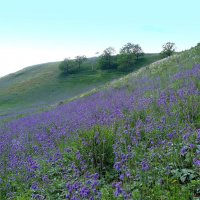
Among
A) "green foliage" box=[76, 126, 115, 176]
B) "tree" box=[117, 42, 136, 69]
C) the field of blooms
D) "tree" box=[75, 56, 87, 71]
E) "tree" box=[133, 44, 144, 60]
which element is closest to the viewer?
the field of blooms

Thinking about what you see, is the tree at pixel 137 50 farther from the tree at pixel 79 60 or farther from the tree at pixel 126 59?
the tree at pixel 79 60

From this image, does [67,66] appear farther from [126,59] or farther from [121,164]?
[121,164]

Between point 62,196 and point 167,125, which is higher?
point 167,125

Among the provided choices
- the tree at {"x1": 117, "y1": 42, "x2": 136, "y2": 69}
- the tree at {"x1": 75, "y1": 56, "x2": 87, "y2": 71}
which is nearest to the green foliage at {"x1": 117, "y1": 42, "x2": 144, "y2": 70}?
the tree at {"x1": 117, "y1": 42, "x2": 136, "y2": 69}

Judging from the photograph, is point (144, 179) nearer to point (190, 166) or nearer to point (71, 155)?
point (190, 166)

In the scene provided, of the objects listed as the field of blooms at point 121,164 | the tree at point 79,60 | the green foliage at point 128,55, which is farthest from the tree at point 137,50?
the field of blooms at point 121,164

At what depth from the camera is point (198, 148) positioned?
3893 millimetres

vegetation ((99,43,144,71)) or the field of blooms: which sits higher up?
vegetation ((99,43,144,71))

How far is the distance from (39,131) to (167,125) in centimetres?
512

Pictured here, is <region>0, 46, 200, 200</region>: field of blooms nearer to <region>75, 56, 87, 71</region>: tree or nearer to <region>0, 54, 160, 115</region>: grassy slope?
<region>0, 54, 160, 115</region>: grassy slope

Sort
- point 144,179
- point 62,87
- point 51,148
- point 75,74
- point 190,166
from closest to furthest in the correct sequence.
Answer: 1. point 144,179
2. point 190,166
3. point 51,148
4. point 62,87
5. point 75,74

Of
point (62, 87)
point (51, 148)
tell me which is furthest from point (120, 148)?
point (62, 87)

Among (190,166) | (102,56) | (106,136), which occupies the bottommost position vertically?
(190,166)

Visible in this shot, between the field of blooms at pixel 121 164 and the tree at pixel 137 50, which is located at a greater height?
the tree at pixel 137 50
